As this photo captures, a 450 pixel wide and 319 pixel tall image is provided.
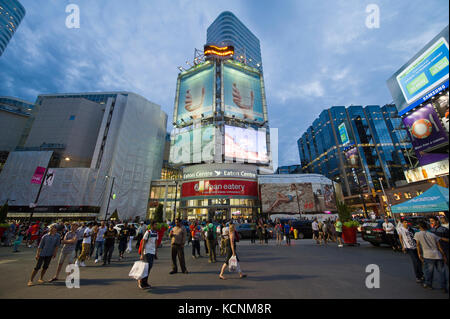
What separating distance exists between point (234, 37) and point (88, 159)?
6626cm

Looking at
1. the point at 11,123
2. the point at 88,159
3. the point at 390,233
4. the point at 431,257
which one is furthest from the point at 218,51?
the point at 11,123

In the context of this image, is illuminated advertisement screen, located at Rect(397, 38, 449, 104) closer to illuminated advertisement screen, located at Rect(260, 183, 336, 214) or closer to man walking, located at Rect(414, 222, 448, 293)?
illuminated advertisement screen, located at Rect(260, 183, 336, 214)

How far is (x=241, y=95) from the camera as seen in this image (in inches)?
1758

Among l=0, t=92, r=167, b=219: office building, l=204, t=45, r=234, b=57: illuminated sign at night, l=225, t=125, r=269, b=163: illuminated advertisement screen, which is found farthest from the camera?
l=204, t=45, r=234, b=57: illuminated sign at night

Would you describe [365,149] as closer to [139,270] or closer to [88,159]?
[139,270]

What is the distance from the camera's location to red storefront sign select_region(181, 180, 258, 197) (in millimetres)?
37750

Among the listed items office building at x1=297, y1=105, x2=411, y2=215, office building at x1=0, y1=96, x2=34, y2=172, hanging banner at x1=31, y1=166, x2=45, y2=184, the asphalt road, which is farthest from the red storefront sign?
office building at x1=297, y1=105, x2=411, y2=215

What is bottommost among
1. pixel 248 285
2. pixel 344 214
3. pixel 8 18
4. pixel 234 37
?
pixel 248 285

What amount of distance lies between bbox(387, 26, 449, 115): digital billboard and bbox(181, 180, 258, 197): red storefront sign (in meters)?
27.1

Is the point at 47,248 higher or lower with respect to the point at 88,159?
lower

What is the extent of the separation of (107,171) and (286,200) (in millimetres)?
38162
